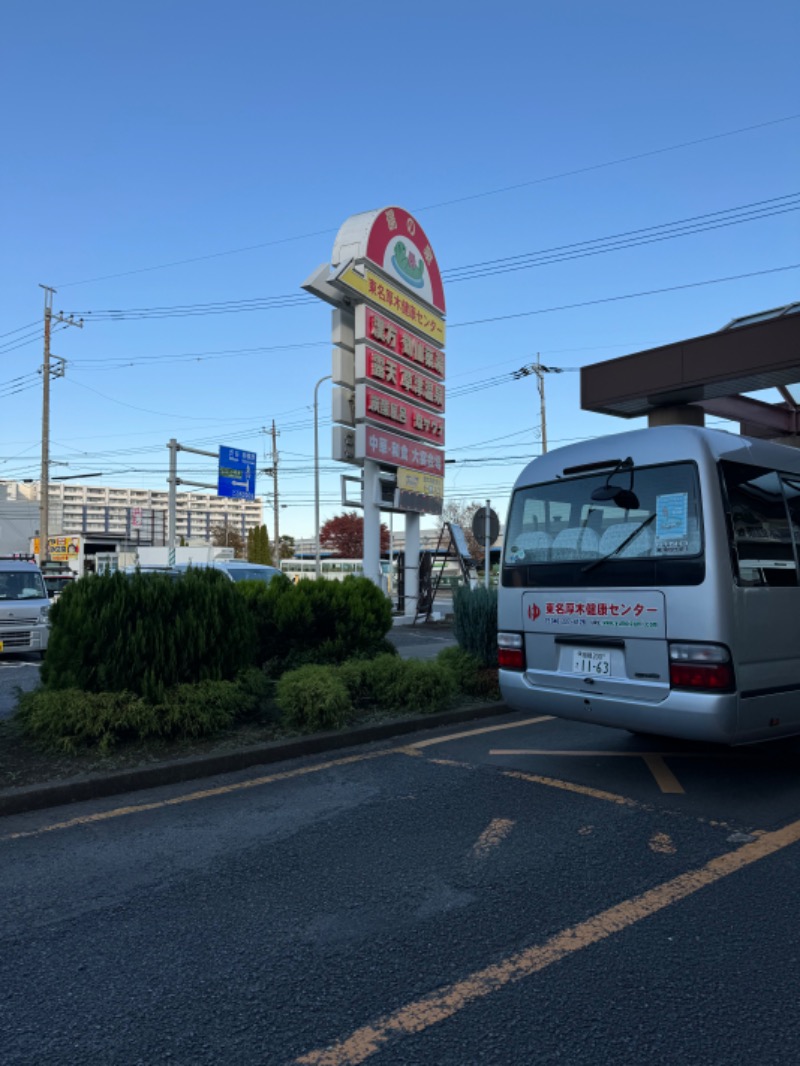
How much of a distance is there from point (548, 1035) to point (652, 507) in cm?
361

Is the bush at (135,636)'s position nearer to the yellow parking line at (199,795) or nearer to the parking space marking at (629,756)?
the yellow parking line at (199,795)

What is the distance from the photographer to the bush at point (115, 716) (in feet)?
20.2

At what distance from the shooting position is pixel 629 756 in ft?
21.6

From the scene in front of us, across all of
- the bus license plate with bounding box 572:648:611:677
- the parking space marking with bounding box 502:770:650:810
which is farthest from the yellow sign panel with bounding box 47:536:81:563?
the bus license plate with bounding box 572:648:611:677

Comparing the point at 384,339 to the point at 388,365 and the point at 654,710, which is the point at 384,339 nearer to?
the point at 388,365

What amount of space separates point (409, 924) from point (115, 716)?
351 centimetres

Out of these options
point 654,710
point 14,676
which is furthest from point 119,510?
point 654,710

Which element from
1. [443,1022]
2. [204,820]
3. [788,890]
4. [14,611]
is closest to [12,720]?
[204,820]

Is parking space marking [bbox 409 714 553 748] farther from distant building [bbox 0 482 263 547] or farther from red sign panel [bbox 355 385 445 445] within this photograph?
distant building [bbox 0 482 263 547]

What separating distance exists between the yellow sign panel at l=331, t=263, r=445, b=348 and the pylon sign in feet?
0.08

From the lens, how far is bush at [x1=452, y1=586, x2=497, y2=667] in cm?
927

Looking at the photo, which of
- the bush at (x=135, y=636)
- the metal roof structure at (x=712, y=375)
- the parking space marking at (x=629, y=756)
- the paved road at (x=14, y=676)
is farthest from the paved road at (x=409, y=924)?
the metal roof structure at (x=712, y=375)

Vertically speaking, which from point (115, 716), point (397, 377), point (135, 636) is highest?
point (397, 377)

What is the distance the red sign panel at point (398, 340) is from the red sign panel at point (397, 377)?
26 centimetres
